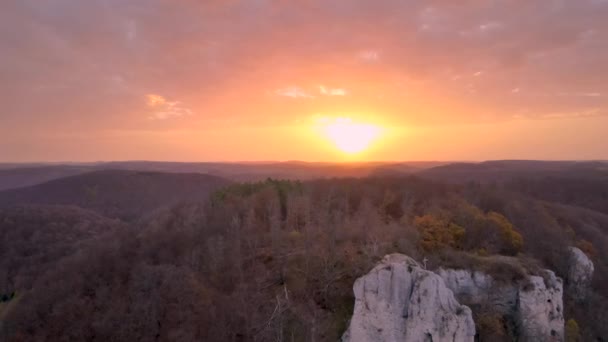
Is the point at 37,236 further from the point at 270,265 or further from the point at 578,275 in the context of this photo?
the point at 578,275

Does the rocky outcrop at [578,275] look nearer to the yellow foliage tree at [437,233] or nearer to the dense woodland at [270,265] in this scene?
the dense woodland at [270,265]

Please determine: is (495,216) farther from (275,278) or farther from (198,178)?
(198,178)

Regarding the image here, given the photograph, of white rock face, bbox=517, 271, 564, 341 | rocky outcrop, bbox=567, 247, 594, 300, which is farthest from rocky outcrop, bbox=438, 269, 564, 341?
rocky outcrop, bbox=567, 247, 594, 300

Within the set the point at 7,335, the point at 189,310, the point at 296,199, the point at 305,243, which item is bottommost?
the point at 7,335

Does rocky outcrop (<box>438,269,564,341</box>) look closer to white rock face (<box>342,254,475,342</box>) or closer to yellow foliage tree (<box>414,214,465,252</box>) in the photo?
yellow foliage tree (<box>414,214,465,252</box>)

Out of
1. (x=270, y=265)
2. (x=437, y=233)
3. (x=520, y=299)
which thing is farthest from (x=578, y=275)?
(x=270, y=265)

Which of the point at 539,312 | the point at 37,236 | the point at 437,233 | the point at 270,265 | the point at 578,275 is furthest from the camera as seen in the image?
the point at 37,236

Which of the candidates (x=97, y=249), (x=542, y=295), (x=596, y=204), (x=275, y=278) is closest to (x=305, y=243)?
(x=275, y=278)
